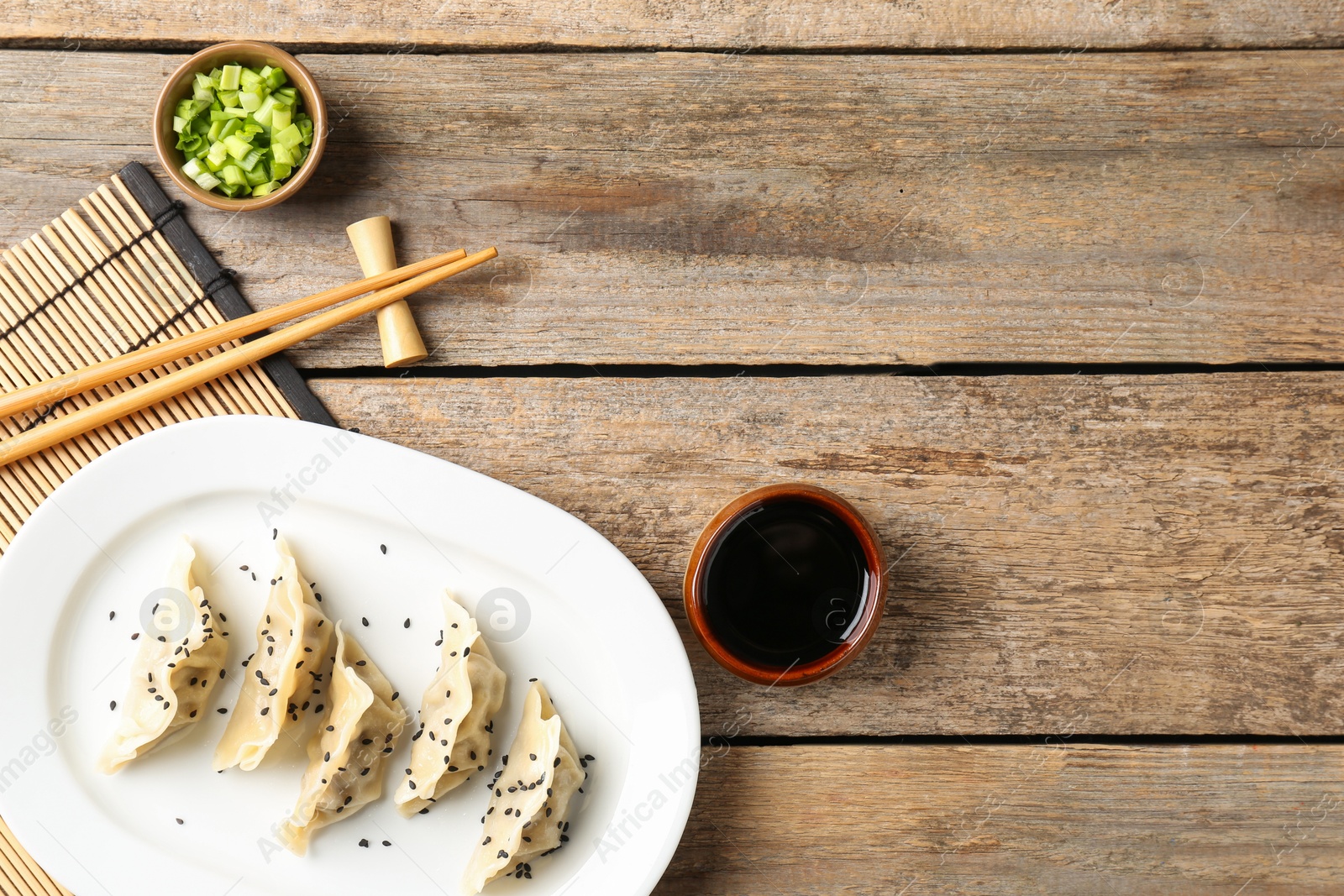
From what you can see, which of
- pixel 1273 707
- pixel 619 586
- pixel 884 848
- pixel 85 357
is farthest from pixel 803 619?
pixel 85 357

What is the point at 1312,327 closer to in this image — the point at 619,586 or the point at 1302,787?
the point at 1302,787

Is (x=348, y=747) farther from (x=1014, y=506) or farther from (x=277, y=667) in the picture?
(x=1014, y=506)

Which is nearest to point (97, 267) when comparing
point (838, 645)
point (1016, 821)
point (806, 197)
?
point (806, 197)

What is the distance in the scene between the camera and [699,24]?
161 cm

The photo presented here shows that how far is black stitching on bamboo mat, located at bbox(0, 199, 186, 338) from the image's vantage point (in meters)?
1.54

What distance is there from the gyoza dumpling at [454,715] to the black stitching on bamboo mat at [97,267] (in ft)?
2.93

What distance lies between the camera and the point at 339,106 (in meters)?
1.59

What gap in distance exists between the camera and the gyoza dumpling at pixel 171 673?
1428mm

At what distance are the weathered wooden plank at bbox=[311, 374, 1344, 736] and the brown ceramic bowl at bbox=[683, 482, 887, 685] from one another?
0.20 m

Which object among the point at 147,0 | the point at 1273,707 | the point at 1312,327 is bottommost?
the point at 1273,707

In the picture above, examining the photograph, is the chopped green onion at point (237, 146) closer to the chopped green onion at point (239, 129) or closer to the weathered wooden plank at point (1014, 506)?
the chopped green onion at point (239, 129)

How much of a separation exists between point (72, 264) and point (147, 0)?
531 millimetres

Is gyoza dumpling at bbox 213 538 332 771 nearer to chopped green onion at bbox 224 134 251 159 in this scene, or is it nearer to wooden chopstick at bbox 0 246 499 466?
wooden chopstick at bbox 0 246 499 466

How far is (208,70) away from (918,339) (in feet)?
4.54
